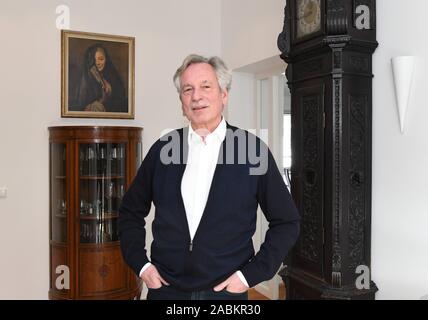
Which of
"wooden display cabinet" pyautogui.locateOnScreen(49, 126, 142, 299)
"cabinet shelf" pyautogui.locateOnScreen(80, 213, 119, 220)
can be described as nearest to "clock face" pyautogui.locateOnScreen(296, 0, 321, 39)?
"wooden display cabinet" pyautogui.locateOnScreen(49, 126, 142, 299)

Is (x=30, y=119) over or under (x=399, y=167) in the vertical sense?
→ over

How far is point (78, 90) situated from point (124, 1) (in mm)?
999

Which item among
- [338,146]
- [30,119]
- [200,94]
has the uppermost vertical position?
[30,119]

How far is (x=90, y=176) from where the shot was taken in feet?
11.7

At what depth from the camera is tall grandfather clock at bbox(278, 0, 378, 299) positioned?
2.21 meters

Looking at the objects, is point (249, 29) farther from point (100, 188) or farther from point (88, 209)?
point (88, 209)

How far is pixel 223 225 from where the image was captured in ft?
4.47

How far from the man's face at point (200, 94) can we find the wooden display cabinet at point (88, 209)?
2.24m

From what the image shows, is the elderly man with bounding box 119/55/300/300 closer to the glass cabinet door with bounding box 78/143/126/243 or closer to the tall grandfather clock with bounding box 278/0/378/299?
the tall grandfather clock with bounding box 278/0/378/299

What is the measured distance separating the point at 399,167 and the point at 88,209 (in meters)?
2.53

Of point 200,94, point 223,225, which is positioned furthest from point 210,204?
point 200,94

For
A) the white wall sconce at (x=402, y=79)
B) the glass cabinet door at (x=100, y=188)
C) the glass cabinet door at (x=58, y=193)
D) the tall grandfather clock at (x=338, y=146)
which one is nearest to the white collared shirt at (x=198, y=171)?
the tall grandfather clock at (x=338, y=146)
